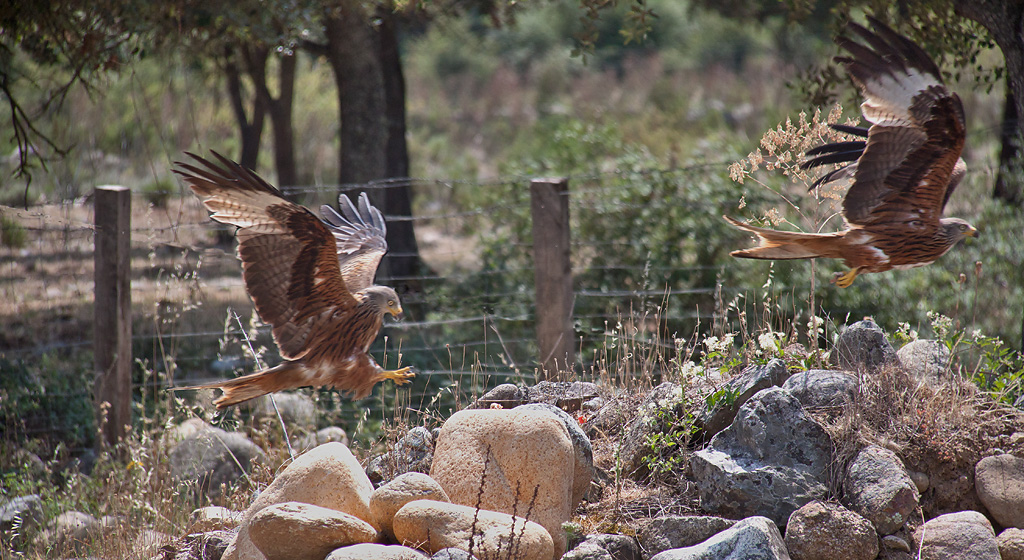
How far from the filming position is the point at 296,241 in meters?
3.65

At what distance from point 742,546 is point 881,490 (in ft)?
2.11

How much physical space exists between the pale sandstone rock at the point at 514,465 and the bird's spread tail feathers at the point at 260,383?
0.86 m

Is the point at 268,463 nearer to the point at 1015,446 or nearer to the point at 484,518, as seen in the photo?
the point at 484,518

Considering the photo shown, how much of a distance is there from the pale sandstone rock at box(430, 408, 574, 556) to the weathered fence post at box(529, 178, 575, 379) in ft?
5.71

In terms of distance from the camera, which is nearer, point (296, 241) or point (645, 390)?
point (296, 241)

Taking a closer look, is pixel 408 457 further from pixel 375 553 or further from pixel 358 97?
pixel 358 97

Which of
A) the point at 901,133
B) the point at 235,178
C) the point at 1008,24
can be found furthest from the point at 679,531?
the point at 1008,24

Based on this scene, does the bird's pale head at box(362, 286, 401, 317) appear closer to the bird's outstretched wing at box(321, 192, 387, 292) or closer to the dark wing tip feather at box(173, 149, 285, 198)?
the bird's outstretched wing at box(321, 192, 387, 292)

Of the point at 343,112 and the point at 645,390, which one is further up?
the point at 343,112

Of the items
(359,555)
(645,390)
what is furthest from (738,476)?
(359,555)

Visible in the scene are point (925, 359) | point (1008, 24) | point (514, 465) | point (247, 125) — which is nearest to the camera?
point (514, 465)

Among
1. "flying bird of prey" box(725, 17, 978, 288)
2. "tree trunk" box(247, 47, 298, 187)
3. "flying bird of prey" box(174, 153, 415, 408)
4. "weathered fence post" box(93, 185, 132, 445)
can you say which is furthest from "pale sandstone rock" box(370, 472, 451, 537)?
"tree trunk" box(247, 47, 298, 187)

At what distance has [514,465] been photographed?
334 centimetres

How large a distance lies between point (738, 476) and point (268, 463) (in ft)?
8.61
